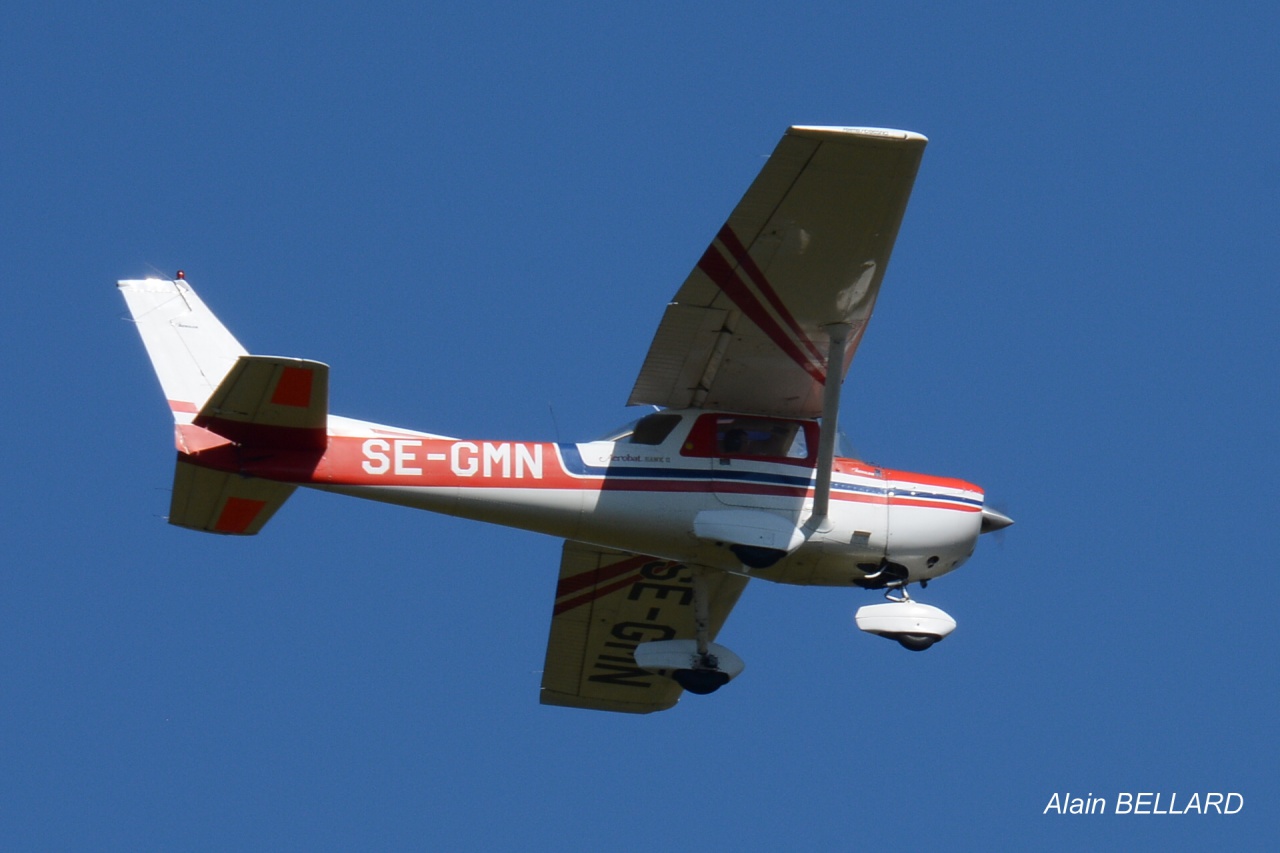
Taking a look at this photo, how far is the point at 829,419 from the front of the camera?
14992 mm

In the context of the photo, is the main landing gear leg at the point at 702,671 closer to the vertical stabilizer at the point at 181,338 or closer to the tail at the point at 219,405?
the tail at the point at 219,405

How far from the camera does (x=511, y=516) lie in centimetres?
1515

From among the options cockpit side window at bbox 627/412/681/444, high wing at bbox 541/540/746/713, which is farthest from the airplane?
high wing at bbox 541/540/746/713

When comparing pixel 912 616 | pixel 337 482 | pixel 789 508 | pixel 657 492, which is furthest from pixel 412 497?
pixel 912 616

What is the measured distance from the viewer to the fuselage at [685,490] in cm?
1490

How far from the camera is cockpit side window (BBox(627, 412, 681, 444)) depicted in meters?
15.5

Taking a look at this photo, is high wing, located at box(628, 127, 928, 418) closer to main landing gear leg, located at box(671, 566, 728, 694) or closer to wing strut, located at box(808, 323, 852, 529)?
wing strut, located at box(808, 323, 852, 529)

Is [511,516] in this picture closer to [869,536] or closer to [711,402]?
[711,402]

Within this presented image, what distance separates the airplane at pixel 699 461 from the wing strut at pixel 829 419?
0.02m

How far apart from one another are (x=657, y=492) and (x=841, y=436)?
161cm

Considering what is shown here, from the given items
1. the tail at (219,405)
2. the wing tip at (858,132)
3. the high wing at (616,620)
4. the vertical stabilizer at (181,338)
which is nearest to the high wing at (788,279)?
the wing tip at (858,132)

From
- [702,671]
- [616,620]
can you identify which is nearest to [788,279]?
[702,671]

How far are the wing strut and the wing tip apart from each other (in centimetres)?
209

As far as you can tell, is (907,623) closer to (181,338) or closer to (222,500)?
(222,500)
